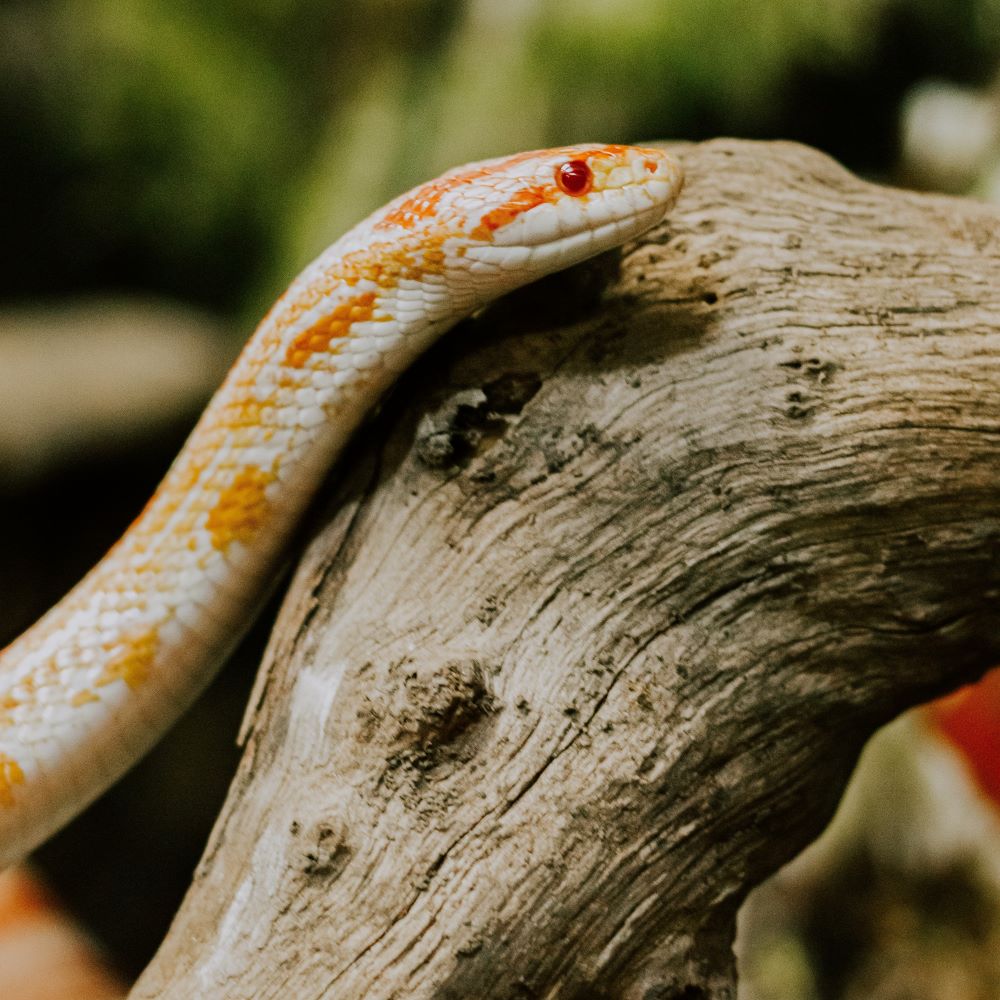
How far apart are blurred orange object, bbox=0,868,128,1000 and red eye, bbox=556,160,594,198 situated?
3280 millimetres

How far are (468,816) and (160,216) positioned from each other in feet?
15.5

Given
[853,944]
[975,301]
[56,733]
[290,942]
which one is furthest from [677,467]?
[853,944]

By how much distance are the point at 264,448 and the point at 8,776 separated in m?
1.01

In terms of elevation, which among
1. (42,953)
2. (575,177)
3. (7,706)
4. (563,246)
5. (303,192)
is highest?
(303,192)

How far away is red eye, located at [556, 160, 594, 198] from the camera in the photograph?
2.03m

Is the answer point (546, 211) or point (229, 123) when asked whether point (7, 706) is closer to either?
point (546, 211)

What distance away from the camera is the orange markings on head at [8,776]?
2305 millimetres

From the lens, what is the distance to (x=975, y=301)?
2.06 m

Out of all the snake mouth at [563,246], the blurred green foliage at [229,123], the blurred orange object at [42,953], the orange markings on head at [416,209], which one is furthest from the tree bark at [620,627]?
the blurred green foliage at [229,123]

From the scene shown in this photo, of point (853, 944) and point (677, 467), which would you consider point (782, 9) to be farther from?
point (853, 944)

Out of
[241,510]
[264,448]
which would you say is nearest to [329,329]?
[264,448]

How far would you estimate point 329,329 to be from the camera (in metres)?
2.17

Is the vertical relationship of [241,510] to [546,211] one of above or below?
below

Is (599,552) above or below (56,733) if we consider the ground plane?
above
